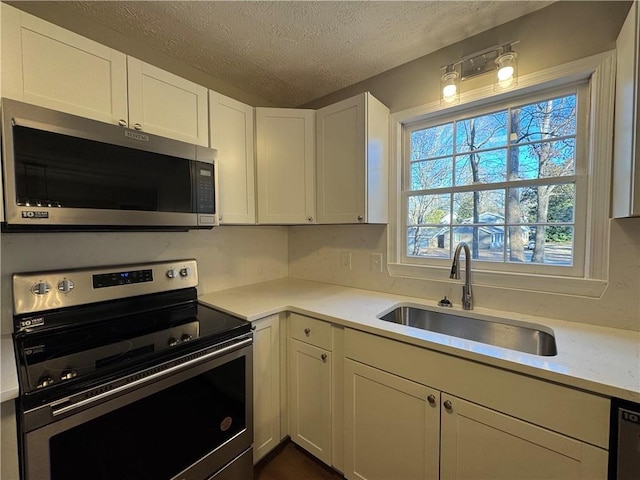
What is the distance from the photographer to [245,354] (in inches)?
53.9

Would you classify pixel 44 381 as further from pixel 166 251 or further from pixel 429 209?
pixel 429 209

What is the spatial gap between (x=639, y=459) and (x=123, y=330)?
1879 millimetres

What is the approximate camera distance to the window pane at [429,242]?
5.84 feet

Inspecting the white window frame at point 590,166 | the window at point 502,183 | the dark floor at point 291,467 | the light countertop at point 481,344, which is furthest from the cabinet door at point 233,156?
the dark floor at point 291,467

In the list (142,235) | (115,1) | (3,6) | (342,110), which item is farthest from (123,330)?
(342,110)

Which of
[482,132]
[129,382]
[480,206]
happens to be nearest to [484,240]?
[480,206]

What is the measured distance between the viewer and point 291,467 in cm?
159

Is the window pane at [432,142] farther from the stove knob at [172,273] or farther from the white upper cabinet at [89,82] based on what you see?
the stove knob at [172,273]

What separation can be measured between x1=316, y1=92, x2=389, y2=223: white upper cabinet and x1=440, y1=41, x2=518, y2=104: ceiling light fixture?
1.31 feet

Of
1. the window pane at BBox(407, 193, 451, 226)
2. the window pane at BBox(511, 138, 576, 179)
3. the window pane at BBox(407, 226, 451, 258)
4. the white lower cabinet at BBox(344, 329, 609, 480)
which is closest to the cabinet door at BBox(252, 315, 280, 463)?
the white lower cabinet at BBox(344, 329, 609, 480)

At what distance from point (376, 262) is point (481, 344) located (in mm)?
948

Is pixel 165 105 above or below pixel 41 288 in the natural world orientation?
above

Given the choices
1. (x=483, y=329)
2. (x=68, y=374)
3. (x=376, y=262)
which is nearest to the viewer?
(x=68, y=374)

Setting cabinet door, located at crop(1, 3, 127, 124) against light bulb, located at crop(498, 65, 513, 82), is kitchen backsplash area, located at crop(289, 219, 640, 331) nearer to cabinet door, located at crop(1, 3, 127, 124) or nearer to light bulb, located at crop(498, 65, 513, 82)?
light bulb, located at crop(498, 65, 513, 82)
